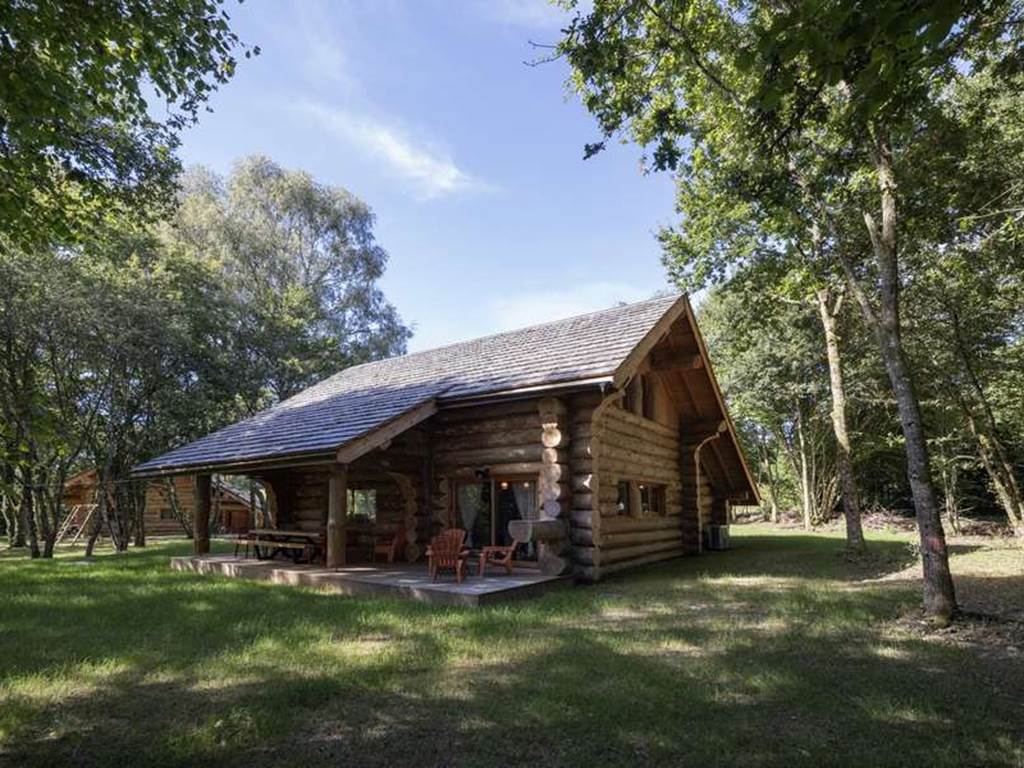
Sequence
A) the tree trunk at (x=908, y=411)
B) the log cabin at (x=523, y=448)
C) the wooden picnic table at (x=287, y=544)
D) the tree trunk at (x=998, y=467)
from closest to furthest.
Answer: the tree trunk at (x=908, y=411) → the log cabin at (x=523, y=448) → the wooden picnic table at (x=287, y=544) → the tree trunk at (x=998, y=467)

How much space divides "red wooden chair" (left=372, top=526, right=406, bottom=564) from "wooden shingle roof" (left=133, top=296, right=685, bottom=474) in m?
2.78

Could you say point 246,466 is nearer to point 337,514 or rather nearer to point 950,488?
point 337,514

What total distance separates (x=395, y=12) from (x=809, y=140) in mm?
6115

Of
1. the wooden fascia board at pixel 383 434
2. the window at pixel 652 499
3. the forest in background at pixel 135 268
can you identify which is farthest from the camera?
the window at pixel 652 499

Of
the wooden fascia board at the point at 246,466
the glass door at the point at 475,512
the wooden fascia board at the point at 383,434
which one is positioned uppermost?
the wooden fascia board at the point at 383,434

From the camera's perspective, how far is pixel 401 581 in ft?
32.6

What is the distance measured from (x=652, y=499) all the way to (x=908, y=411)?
8223 mm

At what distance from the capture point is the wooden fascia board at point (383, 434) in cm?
1038

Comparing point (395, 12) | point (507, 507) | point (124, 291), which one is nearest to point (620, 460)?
point (507, 507)

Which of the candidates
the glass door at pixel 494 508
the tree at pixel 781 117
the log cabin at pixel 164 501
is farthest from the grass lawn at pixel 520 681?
the log cabin at pixel 164 501

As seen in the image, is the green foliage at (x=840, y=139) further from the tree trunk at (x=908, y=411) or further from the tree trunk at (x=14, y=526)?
the tree trunk at (x=14, y=526)

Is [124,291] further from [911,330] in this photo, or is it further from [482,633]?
[911,330]

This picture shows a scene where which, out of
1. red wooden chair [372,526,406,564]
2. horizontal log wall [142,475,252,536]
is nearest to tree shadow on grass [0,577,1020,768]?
red wooden chair [372,526,406,564]

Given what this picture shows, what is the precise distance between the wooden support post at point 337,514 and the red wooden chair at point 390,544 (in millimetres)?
1673
